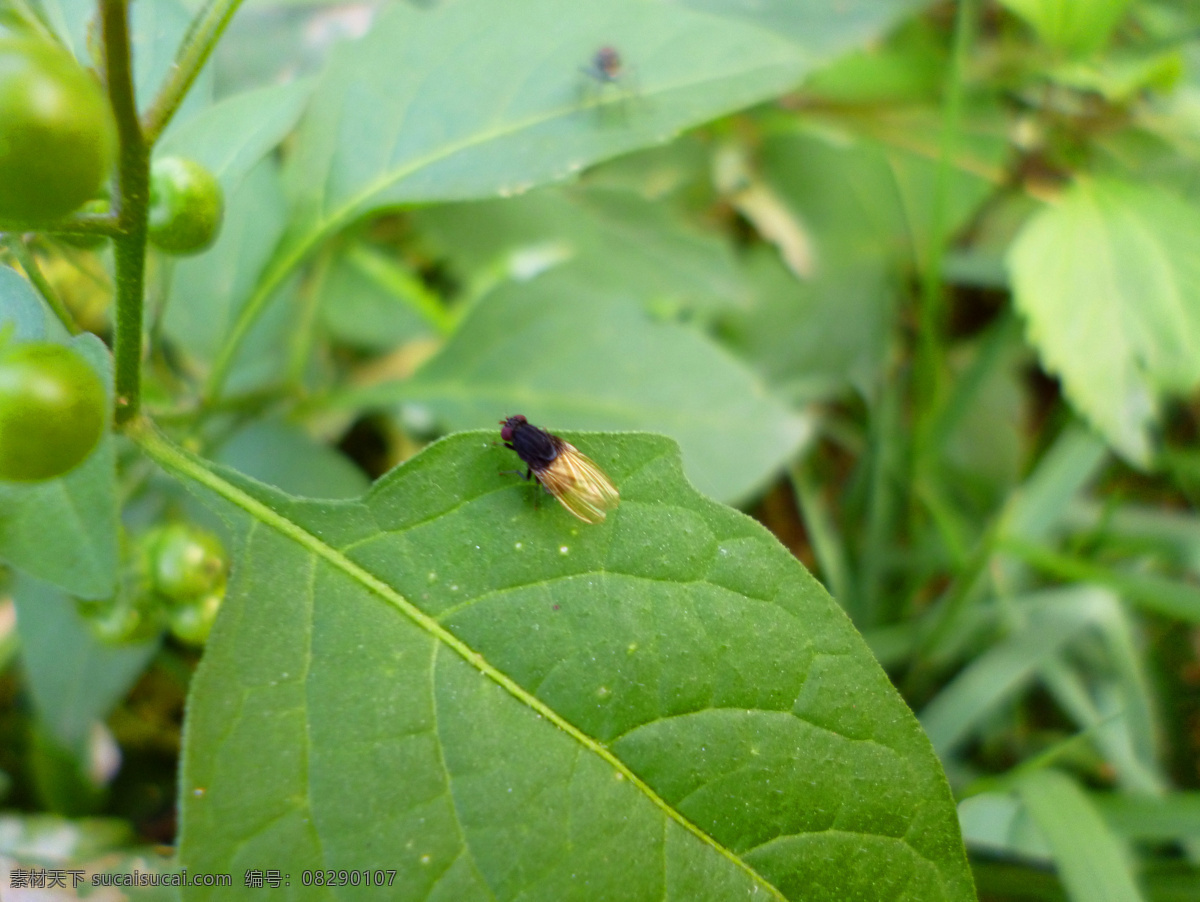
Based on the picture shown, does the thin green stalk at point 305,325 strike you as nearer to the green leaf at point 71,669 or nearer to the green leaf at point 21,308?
the green leaf at point 71,669

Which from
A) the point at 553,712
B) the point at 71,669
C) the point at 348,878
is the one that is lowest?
the point at 71,669

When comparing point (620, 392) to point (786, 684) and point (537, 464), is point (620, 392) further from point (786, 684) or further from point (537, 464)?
point (786, 684)

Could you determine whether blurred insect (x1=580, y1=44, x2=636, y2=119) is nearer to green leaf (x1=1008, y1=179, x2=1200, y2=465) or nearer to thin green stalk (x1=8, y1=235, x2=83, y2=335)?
thin green stalk (x1=8, y1=235, x2=83, y2=335)

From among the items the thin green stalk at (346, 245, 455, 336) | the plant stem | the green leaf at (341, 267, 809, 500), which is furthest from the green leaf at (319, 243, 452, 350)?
the plant stem

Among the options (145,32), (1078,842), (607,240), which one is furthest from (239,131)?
(1078,842)

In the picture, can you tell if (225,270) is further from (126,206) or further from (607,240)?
(607,240)

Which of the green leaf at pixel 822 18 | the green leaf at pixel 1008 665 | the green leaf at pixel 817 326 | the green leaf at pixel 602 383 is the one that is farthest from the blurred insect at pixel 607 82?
the green leaf at pixel 1008 665
